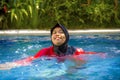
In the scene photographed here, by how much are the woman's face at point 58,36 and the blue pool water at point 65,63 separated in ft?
1.49

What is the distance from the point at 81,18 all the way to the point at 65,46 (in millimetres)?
6960

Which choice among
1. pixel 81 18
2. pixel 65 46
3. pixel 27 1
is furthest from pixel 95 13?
pixel 65 46

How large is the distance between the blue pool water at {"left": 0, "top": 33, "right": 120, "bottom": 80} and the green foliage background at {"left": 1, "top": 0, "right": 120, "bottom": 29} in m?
2.64

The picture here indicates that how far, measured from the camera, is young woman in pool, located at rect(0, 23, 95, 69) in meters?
6.75

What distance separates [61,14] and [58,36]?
23.0 feet

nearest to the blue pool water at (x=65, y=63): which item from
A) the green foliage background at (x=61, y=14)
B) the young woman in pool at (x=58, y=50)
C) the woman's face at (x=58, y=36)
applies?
the young woman in pool at (x=58, y=50)

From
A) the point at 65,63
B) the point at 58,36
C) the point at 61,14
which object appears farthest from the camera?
the point at 61,14

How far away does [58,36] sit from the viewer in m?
6.74

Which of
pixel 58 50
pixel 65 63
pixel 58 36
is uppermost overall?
pixel 58 36

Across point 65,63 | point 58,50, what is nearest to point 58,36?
point 58,50

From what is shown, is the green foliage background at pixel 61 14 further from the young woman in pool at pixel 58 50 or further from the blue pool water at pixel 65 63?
the young woman in pool at pixel 58 50

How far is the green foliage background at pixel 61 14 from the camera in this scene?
44.8 ft

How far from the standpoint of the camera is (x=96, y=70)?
21.9 ft

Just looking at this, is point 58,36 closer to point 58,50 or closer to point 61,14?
point 58,50
